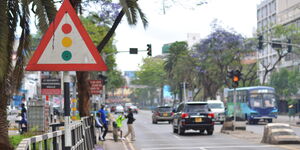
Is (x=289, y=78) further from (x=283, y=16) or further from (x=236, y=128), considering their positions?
(x=236, y=128)

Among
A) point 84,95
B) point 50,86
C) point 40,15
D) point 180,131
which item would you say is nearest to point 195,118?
point 180,131

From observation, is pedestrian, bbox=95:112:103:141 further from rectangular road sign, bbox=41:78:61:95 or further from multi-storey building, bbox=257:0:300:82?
multi-storey building, bbox=257:0:300:82

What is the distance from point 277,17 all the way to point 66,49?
85810 mm

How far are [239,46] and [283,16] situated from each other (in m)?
23.4

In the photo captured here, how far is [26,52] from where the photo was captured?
49.5 ft

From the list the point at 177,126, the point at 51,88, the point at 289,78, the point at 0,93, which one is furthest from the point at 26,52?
the point at 289,78

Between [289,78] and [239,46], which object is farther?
[289,78]

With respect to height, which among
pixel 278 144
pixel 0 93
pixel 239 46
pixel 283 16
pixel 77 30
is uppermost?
pixel 283 16

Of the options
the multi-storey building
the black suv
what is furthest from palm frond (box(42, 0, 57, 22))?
the multi-storey building

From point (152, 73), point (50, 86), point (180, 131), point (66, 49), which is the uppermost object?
point (152, 73)

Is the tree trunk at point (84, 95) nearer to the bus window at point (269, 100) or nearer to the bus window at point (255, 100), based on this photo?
the bus window at point (255, 100)

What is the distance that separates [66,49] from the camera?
803 centimetres

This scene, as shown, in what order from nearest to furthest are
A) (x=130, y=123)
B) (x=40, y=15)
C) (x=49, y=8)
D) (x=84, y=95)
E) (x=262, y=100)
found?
(x=40, y=15) < (x=49, y=8) < (x=84, y=95) < (x=130, y=123) < (x=262, y=100)

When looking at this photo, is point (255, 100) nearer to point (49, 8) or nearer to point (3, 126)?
point (3, 126)
